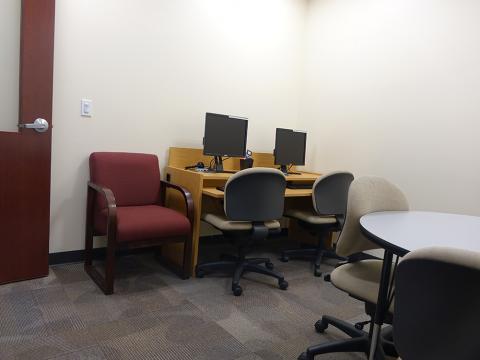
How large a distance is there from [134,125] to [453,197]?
2572 mm

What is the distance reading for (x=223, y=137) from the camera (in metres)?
3.16

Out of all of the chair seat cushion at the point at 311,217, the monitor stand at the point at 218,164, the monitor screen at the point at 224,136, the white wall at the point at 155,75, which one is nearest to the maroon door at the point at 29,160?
the white wall at the point at 155,75

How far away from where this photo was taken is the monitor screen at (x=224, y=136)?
3070 millimetres

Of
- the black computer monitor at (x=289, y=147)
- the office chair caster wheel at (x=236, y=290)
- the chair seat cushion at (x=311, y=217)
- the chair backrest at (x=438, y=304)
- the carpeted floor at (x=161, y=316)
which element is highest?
the black computer monitor at (x=289, y=147)

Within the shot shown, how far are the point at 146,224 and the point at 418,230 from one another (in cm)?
162

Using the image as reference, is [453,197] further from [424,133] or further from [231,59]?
[231,59]

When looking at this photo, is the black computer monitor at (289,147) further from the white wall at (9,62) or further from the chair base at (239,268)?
the white wall at (9,62)

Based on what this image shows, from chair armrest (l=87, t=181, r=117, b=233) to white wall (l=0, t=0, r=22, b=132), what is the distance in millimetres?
648

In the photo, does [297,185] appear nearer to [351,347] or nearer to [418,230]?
[351,347]

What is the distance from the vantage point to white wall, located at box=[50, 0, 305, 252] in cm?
273

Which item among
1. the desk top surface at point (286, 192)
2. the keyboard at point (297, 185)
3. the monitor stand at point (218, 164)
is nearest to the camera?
the desk top surface at point (286, 192)

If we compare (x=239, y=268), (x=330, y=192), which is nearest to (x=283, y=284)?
(x=239, y=268)

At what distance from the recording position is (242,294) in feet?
8.35

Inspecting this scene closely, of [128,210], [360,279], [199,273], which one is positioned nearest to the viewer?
[360,279]
